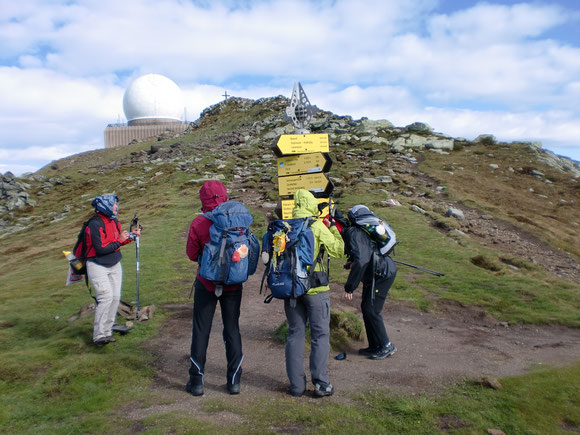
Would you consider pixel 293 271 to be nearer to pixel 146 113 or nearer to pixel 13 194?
pixel 13 194

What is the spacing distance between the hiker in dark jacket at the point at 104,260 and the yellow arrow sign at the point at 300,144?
2.89 meters

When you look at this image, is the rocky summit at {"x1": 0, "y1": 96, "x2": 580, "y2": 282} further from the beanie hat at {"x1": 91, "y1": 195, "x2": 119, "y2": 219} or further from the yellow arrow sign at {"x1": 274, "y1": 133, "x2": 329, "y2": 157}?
the beanie hat at {"x1": 91, "y1": 195, "x2": 119, "y2": 219}

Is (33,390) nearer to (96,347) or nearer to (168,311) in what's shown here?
(96,347)

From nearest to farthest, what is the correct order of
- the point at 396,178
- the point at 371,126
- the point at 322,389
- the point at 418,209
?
the point at 322,389 → the point at 418,209 → the point at 396,178 → the point at 371,126

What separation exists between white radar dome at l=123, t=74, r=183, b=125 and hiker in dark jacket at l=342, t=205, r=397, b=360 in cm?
6632

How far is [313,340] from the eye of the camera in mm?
5441

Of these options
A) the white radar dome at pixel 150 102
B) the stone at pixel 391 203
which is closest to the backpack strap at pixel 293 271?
the stone at pixel 391 203

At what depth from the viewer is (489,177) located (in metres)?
28.7

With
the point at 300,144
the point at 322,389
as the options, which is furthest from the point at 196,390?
the point at 300,144

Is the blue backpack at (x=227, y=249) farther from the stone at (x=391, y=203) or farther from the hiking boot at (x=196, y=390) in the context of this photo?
the stone at (x=391, y=203)

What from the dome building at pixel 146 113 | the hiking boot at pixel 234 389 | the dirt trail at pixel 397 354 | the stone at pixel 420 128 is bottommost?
the dirt trail at pixel 397 354

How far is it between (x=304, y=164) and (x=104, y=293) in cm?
396

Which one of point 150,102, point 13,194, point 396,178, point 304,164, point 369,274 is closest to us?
point 369,274

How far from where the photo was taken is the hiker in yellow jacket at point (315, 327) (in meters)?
5.32
